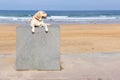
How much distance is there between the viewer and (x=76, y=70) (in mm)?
8070

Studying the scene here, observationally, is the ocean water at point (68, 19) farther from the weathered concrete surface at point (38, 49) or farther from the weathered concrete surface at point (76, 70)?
the weathered concrete surface at point (38, 49)

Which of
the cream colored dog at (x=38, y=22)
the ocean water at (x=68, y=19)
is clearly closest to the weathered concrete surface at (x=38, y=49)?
the cream colored dog at (x=38, y=22)

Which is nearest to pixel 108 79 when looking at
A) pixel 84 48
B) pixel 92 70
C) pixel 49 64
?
pixel 92 70

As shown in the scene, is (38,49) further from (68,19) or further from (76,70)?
(68,19)

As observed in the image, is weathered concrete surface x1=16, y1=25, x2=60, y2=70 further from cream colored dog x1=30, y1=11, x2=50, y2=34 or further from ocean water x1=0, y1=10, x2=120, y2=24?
ocean water x1=0, y1=10, x2=120, y2=24

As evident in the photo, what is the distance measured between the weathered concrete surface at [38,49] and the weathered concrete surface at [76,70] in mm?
185

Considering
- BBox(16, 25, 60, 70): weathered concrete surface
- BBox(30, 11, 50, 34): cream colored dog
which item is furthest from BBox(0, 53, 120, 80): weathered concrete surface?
BBox(30, 11, 50, 34): cream colored dog

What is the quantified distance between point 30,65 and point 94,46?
7079 mm

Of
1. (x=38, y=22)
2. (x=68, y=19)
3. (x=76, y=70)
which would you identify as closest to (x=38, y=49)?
(x=38, y=22)

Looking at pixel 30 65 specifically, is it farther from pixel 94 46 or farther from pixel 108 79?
pixel 94 46

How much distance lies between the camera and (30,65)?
7.98 m

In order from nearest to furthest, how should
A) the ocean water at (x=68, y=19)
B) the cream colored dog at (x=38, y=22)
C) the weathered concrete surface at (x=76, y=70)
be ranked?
the weathered concrete surface at (x=76, y=70), the cream colored dog at (x=38, y=22), the ocean water at (x=68, y=19)

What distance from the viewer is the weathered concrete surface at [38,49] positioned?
7785 mm

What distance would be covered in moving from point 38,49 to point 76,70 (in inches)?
38.4
